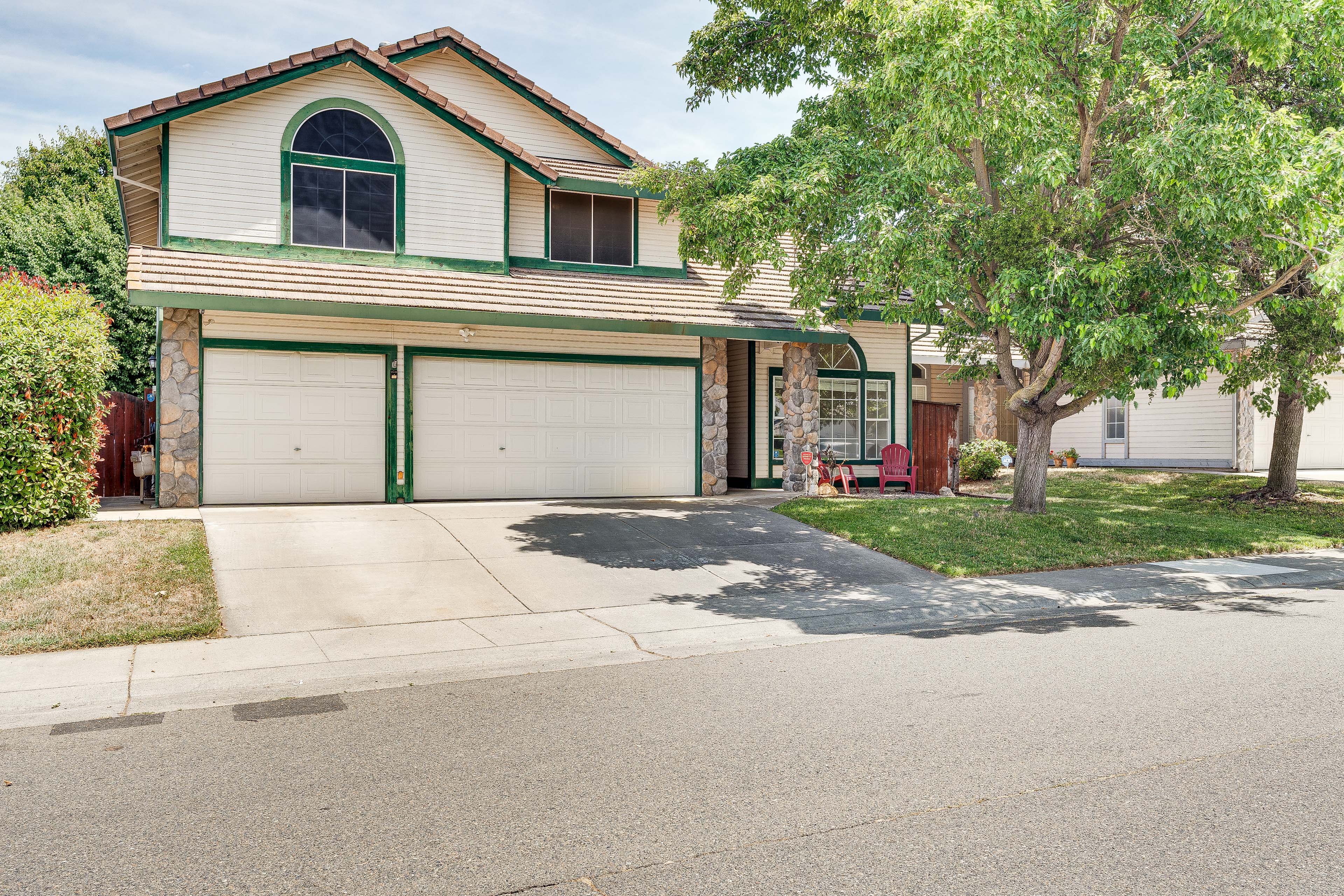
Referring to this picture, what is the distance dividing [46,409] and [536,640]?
7038mm

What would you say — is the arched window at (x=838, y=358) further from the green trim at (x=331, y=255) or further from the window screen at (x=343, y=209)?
the window screen at (x=343, y=209)

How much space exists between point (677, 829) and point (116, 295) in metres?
27.7

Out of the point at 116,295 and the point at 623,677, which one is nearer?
the point at 623,677

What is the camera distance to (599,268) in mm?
16734

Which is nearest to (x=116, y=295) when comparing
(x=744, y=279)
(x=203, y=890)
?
(x=744, y=279)

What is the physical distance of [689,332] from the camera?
51.5 feet

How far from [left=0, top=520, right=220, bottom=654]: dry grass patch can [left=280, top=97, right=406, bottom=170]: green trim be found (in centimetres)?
659

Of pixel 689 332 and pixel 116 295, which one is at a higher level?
pixel 116 295

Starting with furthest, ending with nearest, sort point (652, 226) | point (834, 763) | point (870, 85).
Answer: point (652, 226) < point (870, 85) < point (834, 763)

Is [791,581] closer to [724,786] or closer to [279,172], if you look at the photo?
[724,786]

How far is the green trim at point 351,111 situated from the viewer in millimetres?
14266

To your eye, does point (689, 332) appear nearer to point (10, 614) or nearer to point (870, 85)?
point (870, 85)

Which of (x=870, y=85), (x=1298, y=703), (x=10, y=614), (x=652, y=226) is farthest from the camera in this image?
(x=652, y=226)

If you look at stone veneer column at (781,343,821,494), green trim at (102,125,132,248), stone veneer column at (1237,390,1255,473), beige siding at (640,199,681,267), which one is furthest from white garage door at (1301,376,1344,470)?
green trim at (102,125,132,248)
